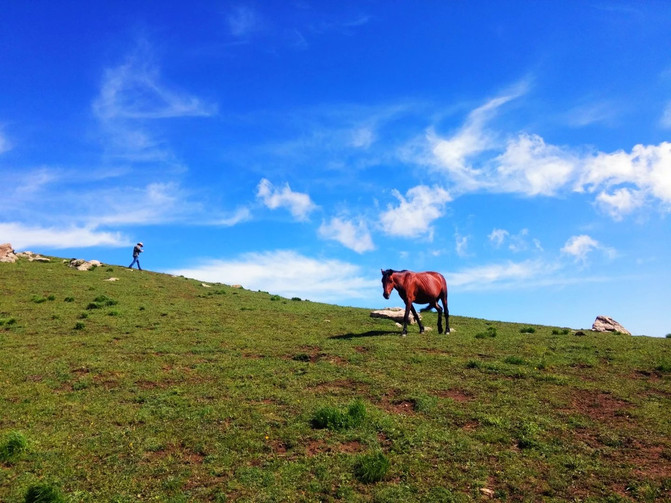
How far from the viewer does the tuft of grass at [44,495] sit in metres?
9.39

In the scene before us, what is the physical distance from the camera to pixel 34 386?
16.7 meters

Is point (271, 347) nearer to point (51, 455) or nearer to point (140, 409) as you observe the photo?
point (140, 409)

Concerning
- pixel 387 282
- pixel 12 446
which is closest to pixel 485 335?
pixel 387 282

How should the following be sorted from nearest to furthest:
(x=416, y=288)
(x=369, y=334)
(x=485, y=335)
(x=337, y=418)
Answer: (x=337, y=418), (x=485, y=335), (x=369, y=334), (x=416, y=288)

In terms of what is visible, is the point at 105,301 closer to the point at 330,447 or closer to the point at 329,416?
the point at 329,416

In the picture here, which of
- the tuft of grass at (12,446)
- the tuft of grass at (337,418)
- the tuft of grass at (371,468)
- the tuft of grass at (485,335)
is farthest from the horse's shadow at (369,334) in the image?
the tuft of grass at (12,446)

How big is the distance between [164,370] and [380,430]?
35.0 ft

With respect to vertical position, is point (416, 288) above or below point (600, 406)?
above

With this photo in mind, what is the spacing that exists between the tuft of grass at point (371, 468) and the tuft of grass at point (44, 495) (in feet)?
21.6

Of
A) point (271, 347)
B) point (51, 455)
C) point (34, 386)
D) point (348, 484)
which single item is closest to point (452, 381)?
point (348, 484)

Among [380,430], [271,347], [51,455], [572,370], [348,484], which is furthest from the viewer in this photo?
[271,347]

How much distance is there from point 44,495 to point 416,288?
2048cm

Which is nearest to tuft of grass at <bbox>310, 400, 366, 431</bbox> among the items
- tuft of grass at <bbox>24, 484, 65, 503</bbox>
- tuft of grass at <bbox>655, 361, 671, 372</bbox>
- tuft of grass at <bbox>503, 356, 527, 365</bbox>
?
tuft of grass at <bbox>24, 484, 65, 503</bbox>

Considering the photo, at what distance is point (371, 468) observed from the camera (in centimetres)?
1041
